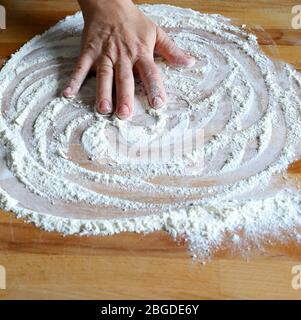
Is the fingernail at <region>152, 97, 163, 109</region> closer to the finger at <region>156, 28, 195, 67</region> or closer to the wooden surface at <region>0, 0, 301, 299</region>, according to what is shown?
the finger at <region>156, 28, 195, 67</region>

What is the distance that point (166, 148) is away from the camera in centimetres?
81

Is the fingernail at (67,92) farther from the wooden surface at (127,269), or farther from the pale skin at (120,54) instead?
the wooden surface at (127,269)

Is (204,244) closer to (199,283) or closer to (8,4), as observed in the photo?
(199,283)

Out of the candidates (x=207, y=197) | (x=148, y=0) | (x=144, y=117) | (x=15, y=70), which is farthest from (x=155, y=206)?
(x=148, y=0)

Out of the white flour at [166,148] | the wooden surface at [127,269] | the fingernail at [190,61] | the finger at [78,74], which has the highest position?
the fingernail at [190,61]

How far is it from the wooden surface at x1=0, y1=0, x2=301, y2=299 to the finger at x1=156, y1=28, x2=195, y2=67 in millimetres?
410

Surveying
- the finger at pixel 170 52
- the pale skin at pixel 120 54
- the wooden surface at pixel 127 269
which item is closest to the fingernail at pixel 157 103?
the pale skin at pixel 120 54

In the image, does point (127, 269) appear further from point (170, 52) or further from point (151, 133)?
point (170, 52)

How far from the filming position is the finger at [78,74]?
2.90 ft

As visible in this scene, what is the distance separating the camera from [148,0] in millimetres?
1106

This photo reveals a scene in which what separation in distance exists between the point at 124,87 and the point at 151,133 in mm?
109

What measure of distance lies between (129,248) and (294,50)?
57cm

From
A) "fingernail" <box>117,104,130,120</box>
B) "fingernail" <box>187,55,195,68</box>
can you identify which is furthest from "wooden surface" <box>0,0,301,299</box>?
"fingernail" <box>187,55,195,68</box>

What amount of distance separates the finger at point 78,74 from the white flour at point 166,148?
2cm
